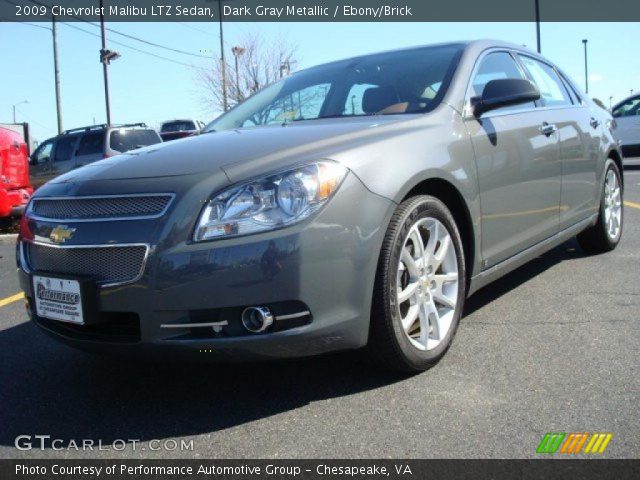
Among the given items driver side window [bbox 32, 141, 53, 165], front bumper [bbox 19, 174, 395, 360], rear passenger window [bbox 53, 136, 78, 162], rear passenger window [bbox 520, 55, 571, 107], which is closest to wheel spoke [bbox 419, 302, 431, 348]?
front bumper [bbox 19, 174, 395, 360]

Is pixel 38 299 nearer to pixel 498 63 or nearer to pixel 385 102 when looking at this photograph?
pixel 385 102

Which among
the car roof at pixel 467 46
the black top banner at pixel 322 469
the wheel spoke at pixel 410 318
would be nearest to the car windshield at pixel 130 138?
the car roof at pixel 467 46

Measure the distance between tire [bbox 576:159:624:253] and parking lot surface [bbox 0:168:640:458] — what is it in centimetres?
154

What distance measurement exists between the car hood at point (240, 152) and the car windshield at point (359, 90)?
33 cm

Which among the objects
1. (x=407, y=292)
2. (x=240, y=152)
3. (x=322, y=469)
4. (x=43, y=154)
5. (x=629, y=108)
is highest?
(x=629, y=108)

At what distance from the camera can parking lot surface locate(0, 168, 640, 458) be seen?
231 cm

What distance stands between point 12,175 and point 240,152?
6.05 m

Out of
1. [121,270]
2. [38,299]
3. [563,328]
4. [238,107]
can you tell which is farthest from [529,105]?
[38,299]

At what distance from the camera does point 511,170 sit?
353cm

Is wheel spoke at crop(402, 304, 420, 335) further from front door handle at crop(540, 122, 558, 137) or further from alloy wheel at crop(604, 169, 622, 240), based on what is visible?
alloy wheel at crop(604, 169, 622, 240)

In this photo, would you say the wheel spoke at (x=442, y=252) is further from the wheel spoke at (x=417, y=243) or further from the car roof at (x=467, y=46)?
the car roof at (x=467, y=46)

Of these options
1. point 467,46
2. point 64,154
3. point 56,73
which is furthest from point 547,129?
point 56,73

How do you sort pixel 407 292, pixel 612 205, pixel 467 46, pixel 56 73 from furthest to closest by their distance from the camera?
pixel 56 73 < pixel 612 205 < pixel 467 46 < pixel 407 292

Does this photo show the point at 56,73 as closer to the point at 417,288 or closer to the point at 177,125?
the point at 177,125
